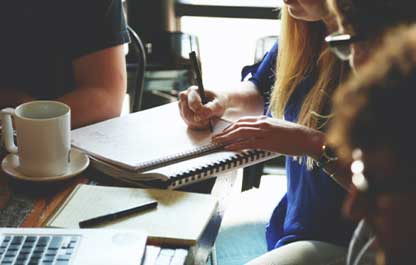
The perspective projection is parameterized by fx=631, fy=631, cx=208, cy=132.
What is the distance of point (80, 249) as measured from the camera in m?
0.89

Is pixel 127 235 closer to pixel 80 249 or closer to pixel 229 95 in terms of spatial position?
pixel 80 249

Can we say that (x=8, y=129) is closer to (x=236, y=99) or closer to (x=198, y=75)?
(x=198, y=75)

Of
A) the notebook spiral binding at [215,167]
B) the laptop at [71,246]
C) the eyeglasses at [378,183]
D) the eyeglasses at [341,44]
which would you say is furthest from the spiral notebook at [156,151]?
the eyeglasses at [378,183]

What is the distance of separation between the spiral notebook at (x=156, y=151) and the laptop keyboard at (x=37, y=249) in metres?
0.25

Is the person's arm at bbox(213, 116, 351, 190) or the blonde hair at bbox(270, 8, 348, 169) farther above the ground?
the blonde hair at bbox(270, 8, 348, 169)

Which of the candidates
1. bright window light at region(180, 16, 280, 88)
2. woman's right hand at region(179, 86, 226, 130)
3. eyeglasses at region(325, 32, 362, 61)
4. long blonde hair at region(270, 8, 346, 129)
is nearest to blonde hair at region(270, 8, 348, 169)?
long blonde hair at region(270, 8, 346, 129)

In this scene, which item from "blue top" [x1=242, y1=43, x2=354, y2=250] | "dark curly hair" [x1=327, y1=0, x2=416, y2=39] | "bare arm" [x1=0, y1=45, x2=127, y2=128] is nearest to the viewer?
"dark curly hair" [x1=327, y1=0, x2=416, y2=39]

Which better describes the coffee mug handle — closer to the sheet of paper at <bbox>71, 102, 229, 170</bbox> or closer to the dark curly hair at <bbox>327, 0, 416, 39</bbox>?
the sheet of paper at <bbox>71, 102, 229, 170</bbox>

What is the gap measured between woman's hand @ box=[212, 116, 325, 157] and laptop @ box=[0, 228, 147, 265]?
0.37 m

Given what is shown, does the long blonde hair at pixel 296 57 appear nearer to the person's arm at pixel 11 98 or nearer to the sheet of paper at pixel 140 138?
the sheet of paper at pixel 140 138

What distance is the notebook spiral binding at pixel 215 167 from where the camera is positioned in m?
1.12

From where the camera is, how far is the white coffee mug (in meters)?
1.09

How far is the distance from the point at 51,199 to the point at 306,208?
557 mm

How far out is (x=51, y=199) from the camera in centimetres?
108
